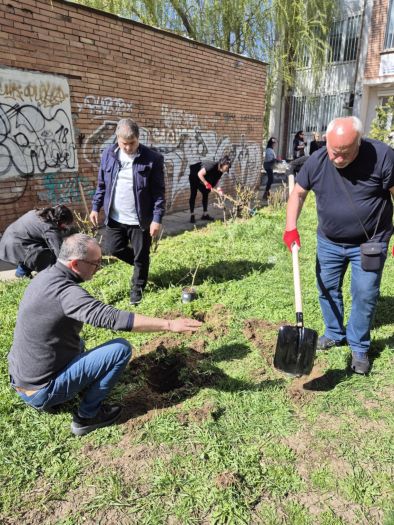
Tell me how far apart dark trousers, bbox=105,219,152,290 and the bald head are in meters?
2.20

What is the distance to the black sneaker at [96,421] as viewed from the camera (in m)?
2.53

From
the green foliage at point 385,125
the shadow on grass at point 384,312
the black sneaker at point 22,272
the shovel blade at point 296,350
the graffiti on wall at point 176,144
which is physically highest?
the green foliage at point 385,125

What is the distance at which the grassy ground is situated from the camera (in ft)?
6.84

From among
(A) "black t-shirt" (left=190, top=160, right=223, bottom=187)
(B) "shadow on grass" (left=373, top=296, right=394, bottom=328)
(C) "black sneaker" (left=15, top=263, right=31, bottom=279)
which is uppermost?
(A) "black t-shirt" (left=190, top=160, right=223, bottom=187)

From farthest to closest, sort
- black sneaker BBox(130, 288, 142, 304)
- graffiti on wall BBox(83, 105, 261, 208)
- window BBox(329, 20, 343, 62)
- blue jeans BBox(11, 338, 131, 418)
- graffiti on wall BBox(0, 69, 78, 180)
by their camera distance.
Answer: window BBox(329, 20, 343, 62) < graffiti on wall BBox(83, 105, 261, 208) < graffiti on wall BBox(0, 69, 78, 180) < black sneaker BBox(130, 288, 142, 304) < blue jeans BBox(11, 338, 131, 418)

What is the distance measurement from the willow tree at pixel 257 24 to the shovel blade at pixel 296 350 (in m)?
12.5

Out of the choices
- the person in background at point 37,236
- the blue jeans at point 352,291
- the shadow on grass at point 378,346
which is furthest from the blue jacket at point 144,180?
the shadow on grass at point 378,346

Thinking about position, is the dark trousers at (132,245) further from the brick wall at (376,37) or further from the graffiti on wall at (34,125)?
the brick wall at (376,37)

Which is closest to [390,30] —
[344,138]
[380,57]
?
[380,57]

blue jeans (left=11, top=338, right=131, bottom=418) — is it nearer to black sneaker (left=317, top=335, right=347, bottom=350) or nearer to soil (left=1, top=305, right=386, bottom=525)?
soil (left=1, top=305, right=386, bottom=525)

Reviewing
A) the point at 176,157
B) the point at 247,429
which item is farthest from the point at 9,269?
the point at 176,157

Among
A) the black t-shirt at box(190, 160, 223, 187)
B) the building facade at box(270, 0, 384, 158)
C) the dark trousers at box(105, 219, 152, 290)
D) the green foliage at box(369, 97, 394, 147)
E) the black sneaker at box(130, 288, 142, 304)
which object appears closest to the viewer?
the dark trousers at box(105, 219, 152, 290)

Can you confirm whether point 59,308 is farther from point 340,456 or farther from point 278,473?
point 340,456

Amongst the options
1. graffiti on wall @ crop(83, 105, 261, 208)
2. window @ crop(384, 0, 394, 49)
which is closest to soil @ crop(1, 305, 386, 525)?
graffiti on wall @ crop(83, 105, 261, 208)
